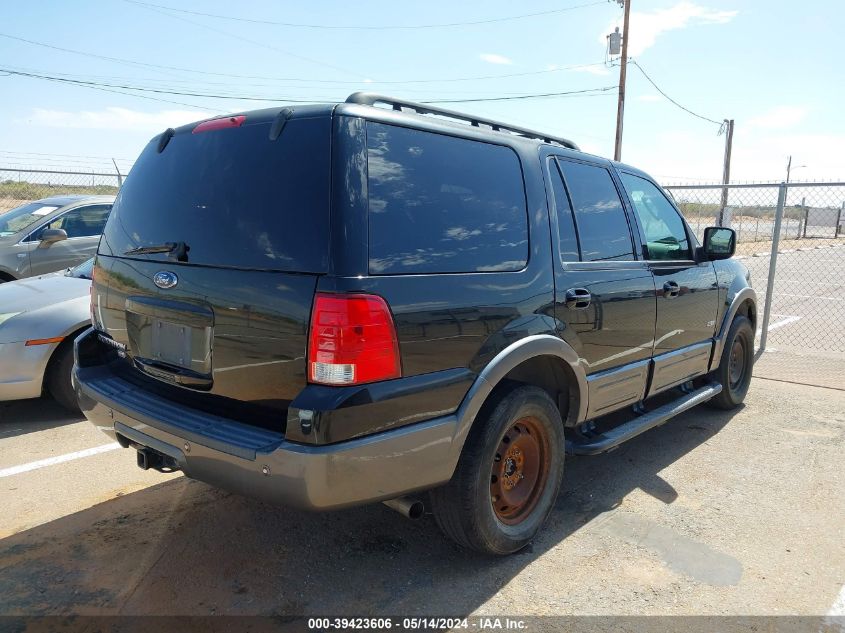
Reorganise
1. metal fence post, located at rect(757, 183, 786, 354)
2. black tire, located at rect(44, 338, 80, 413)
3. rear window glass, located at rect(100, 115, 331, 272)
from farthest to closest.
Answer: metal fence post, located at rect(757, 183, 786, 354)
black tire, located at rect(44, 338, 80, 413)
rear window glass, located at rect(100, 115, 331, 272)

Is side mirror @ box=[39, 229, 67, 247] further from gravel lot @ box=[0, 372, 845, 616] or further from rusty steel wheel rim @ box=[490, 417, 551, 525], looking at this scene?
rusty steel wheel rim @ box=[490, 417, 551, 525]

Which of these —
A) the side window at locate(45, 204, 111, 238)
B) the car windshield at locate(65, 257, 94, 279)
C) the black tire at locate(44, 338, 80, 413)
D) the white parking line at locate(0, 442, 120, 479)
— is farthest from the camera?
the side window at locate(45, 204, 111, 238)

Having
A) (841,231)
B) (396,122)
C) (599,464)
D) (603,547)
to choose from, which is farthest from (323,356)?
(841,231)

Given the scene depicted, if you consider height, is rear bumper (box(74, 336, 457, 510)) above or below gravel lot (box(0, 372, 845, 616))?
above

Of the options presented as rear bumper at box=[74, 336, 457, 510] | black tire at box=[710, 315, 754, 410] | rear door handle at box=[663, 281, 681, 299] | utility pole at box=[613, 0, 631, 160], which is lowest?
black tire at box=[710, 315, 754, 410]

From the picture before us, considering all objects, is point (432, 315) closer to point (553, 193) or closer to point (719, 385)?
point (553, 193)

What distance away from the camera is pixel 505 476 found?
3156 millimetres

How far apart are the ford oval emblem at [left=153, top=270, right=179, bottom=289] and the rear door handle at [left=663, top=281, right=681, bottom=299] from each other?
9.77 feet

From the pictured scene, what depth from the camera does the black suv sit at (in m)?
2.34

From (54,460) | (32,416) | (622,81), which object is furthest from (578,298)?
(622,81)

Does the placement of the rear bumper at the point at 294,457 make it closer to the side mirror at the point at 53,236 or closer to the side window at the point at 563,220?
the side window at the point at 563,220

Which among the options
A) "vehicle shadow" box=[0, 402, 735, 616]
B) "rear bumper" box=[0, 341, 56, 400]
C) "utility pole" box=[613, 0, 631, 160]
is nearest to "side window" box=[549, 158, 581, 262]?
"vehicle shadow" box=[0, 402, 735, 616]

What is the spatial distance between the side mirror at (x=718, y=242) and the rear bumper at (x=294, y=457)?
3.04m

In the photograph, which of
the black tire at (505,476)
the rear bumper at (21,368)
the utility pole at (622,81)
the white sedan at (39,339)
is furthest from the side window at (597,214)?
the utility pole at (622,81)
